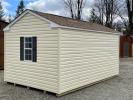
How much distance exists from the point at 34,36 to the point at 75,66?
1.94m

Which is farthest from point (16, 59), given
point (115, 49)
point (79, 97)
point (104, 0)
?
point (104, 0)

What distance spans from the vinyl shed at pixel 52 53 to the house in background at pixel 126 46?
632 inches

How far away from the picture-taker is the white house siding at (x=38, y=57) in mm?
7496

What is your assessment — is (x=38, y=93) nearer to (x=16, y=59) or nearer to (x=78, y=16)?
(x=16, y=59)

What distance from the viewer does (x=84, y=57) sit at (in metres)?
8.60

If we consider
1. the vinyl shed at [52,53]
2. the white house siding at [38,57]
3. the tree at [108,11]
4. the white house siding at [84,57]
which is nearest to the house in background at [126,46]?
the tree at [108,11]

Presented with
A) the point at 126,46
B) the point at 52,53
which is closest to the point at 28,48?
the point at 52,53

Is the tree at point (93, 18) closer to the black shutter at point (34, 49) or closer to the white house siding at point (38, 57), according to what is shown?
the white house siding at point (38, 57)

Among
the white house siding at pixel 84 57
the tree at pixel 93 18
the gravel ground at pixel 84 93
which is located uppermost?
the tree at pixel 93 18

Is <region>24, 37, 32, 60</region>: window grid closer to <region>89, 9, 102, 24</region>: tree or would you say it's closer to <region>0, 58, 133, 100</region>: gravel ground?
<region>0, 58, 133, 100</region>: gravel ground

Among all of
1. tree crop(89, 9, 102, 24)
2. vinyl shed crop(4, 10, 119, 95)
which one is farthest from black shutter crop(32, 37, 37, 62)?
tree crop(89, 9, 102, 24)

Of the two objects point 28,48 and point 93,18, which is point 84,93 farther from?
point 93,18

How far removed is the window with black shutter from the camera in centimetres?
813

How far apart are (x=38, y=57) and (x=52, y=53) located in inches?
29.8
